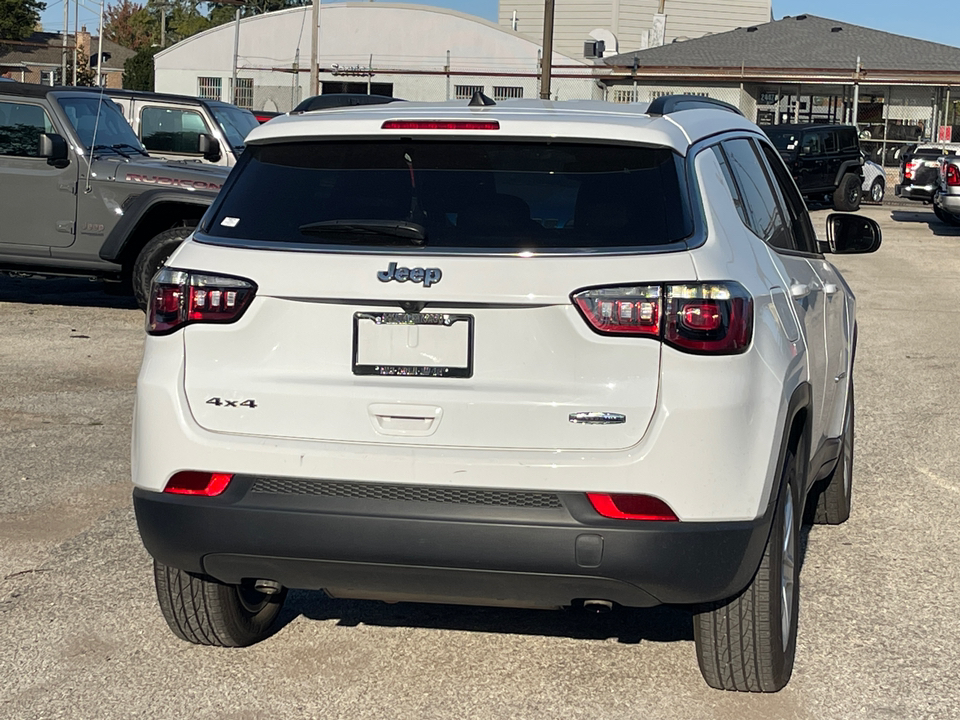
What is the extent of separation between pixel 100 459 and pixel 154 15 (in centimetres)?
11210

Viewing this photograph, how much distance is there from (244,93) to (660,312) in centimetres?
5037

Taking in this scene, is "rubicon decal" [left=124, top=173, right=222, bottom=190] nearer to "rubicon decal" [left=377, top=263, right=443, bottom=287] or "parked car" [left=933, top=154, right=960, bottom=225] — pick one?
"rubicon decal" [left=377, top=263, right=443, bottom=287]

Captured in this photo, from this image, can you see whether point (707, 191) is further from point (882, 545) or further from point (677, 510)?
point (882, 545)

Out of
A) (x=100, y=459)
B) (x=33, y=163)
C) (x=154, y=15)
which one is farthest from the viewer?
(x=154, y=15)

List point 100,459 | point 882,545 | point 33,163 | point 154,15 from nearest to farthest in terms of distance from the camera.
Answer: point 882,545 → point 100,459 → point 33,163 → point 154,15

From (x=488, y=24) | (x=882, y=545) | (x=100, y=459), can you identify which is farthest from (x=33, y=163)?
(x=488, y=24)

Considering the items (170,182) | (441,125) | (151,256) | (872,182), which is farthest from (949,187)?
(441,125)

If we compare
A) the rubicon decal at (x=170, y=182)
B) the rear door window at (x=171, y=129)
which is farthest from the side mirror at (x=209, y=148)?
the rubicon decal at (x=170, y=182)

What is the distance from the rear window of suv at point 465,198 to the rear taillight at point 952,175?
71.1 feet

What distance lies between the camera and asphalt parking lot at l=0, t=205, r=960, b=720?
4141 mm

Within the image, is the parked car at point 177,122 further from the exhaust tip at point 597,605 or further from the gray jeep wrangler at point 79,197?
the exhaust tip at point 597,605

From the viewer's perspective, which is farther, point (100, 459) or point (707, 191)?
point (100, 459)

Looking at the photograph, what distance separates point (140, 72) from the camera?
66.0 metres

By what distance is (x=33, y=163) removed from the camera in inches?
490
